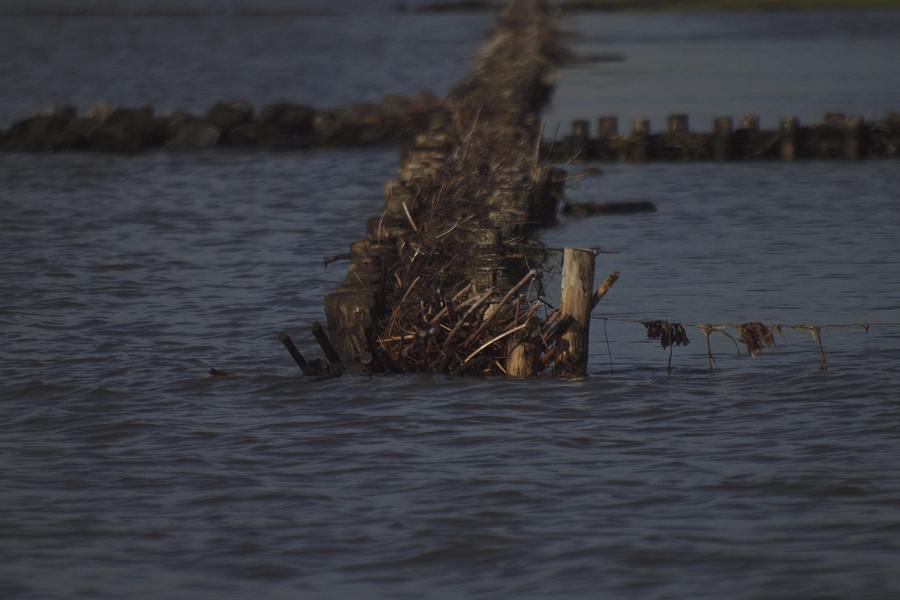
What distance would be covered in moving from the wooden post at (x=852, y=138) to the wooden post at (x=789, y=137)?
0.90m

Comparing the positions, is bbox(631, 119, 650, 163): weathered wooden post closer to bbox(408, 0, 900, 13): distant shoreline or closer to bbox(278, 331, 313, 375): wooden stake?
bbox(278, 331, 313, 375): wooden stake

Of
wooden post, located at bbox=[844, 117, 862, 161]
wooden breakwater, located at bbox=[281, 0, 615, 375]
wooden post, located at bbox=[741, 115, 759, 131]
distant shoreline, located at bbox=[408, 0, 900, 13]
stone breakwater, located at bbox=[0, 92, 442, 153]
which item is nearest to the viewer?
wooden breakwater, located at bbox=[281, 0, 615, 375]

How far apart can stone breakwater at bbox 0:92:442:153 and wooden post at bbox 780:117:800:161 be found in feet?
28.0

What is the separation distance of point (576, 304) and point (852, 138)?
15.4 m

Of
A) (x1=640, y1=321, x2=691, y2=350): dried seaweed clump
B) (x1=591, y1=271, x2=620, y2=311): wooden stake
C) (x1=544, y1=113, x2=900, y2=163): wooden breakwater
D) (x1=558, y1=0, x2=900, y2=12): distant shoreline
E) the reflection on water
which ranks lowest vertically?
(x1=640, y1=321, x2=691, y2=350): dried seaweed clump

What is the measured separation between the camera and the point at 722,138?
2448cm

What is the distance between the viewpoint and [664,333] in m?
10.6

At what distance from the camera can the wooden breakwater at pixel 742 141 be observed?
24.1 metres

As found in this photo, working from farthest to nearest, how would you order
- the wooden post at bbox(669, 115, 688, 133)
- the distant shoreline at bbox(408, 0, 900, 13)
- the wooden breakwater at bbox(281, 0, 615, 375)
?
1. the distant shoreline at bbox(408, 0, 900, 13)
2. the wooden post at bbox(669, 115, 688, 133)
3. the wooden breakwater at bbox(281, 0, 615, 375)

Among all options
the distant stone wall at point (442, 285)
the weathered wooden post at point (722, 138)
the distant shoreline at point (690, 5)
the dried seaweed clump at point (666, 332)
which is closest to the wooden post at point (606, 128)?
the weathered wooden post at point (722, 138)

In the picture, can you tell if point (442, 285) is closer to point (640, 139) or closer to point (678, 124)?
point (640, 139)

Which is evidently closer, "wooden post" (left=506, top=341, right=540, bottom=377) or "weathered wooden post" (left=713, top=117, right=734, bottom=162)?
→ "wooden post" (left=506, top=341, right=540, bottom=377)

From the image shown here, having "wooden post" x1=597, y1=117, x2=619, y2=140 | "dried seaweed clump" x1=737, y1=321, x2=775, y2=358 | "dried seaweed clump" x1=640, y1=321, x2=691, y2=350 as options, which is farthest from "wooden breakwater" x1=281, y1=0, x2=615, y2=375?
"wooden post" x1=597, y1=117, x2=619, y2=140

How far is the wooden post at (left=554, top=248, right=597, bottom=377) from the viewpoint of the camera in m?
10.3
